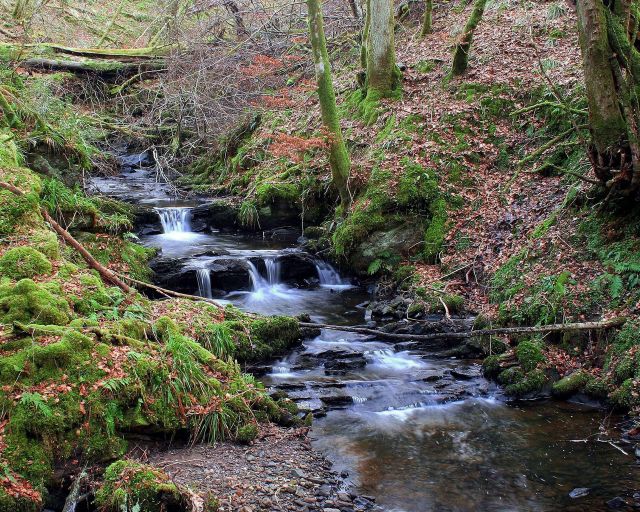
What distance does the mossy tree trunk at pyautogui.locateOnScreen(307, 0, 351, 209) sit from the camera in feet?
37.1

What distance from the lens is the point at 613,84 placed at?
283 inches

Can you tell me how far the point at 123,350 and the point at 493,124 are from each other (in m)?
10.1

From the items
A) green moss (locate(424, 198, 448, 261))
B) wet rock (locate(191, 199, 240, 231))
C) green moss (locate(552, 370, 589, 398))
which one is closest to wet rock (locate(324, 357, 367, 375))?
green moss (locate(552, 370, 589, 398))

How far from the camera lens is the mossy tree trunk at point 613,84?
23.0ft

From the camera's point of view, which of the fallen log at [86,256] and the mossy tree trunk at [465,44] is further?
the mossy tree trunk at [465,44]

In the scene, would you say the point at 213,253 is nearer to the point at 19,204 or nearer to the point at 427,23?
the point at 19,204

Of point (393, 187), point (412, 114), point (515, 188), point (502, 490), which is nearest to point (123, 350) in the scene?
point (502, 490)

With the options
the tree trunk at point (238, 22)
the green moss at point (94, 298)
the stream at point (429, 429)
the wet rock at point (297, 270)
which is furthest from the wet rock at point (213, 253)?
the tree trunk at point (238, 22)

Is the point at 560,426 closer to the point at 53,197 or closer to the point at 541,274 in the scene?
the point at 541,274

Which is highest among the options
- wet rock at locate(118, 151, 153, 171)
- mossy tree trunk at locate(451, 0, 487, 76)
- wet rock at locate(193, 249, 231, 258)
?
mossy tree trunk at locate(451, 0, 487, 76)

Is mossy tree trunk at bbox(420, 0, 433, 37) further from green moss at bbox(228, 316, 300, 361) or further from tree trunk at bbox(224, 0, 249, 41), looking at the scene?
green moss at bbox(228, 316, 300, 361)

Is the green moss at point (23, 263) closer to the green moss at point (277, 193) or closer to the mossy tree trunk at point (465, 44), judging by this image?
the green moss at point (277, 193)

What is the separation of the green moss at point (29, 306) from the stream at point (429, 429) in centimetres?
285

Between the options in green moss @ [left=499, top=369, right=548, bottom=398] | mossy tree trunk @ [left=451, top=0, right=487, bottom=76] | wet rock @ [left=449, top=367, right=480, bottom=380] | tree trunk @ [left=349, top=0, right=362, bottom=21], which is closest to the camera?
green moss @ [left=499, top=369, right=548, bottom=398]
